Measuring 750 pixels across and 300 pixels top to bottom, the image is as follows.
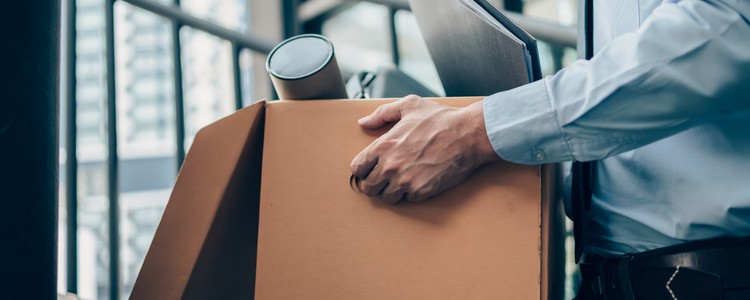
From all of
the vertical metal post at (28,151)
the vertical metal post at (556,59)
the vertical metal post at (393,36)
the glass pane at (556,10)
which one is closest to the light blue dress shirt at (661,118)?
the vertical metal post at (28,151)

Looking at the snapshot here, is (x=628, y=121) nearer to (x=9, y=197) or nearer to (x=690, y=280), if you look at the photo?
(x=690, y=280)

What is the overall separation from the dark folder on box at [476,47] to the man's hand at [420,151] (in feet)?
0.24

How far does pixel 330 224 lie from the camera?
0.79 m

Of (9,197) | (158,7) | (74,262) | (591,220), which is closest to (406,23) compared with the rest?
(158,7)

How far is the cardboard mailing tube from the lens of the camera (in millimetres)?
833

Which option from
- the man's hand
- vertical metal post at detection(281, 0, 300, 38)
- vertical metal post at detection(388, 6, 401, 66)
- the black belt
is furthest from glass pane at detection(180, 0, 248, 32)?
the black belt

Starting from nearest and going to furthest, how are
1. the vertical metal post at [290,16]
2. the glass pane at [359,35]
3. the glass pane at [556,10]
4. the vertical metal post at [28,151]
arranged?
the vertical metal post at [28,151] → the glass pane at [556,10] → the vertical metal post at [290,16] → the glass pane at [359,35]

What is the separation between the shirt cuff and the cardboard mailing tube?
0.22m

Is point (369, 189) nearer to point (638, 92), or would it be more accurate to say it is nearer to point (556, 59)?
point (638, 92)

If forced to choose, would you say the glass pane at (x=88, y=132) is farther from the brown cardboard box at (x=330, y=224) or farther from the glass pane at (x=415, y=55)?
the glass pane at (x=415, y=55)

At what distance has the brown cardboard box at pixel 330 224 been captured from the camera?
74cm

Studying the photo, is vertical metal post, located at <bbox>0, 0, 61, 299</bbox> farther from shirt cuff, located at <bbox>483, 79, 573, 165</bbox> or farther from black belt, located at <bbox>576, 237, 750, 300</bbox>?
black belt, located at <bbox>576, 237, 750, 300</bbox>

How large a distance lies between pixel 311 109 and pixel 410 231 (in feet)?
0.64

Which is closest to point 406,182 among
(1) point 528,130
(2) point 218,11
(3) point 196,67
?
(1) point 528,130
